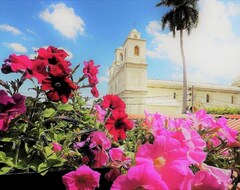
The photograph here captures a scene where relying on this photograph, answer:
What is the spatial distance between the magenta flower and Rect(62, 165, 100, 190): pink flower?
0.22m

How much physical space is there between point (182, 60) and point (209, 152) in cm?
2669

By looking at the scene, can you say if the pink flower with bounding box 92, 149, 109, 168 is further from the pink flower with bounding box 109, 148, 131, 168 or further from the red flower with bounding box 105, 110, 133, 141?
the red flower with bounding box 105, 110, 133, 141

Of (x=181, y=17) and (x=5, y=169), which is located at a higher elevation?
(x=181, y=17)

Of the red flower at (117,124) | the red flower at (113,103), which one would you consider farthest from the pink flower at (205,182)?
the red flower at (113,103)

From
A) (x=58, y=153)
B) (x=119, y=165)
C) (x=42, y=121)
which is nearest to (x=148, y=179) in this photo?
(x=119, y=165)

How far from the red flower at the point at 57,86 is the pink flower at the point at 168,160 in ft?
1.20

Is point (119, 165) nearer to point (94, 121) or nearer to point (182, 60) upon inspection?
point (94, 121)

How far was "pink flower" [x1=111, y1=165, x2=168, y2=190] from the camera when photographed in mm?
568

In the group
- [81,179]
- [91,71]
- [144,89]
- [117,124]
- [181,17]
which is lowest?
[81,179]

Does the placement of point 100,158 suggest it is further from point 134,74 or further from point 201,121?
point 134,74

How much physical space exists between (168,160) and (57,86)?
0.43 meters

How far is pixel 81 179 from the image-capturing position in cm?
70

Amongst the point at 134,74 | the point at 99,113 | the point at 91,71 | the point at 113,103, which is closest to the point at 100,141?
the point at 113,103

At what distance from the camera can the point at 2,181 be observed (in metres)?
0.74
